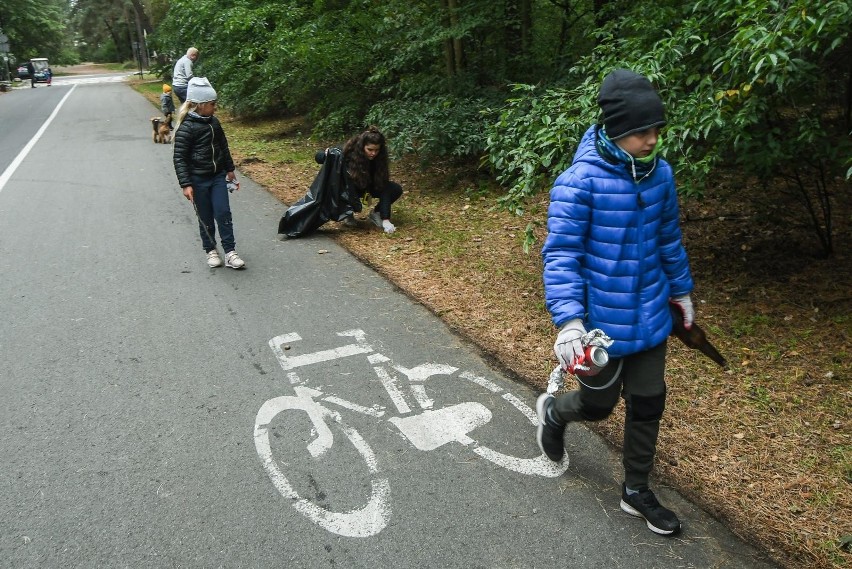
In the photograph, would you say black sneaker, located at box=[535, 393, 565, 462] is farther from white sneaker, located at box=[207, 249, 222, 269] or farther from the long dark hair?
the long dark hair

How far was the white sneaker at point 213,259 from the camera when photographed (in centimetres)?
656

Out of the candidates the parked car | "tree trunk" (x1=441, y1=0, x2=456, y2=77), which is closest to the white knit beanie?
"tree trunk" (x1=441, y1=0, x2=456, y2=77)

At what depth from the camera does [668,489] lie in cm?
324

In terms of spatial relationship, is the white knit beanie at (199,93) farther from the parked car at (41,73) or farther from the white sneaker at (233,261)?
the parked car at (41,73)

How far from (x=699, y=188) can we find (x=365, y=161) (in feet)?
12.4

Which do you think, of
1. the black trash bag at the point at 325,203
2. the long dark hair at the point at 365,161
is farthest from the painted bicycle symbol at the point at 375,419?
the long dark hair at the point at 365,161

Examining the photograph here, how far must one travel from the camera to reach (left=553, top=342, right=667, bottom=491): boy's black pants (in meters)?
2.95

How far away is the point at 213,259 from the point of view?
6.59 meters

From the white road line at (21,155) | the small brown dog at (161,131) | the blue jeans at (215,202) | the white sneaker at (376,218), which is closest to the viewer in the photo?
the blue jeans at (215,202)

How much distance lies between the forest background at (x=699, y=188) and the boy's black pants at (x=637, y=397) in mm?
425

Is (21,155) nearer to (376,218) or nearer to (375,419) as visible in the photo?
(376,218)

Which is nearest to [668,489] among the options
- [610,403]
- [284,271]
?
[610,403]

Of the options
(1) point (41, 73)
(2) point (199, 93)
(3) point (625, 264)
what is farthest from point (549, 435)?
(1) point (41, 73)

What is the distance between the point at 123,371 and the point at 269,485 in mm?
1754
